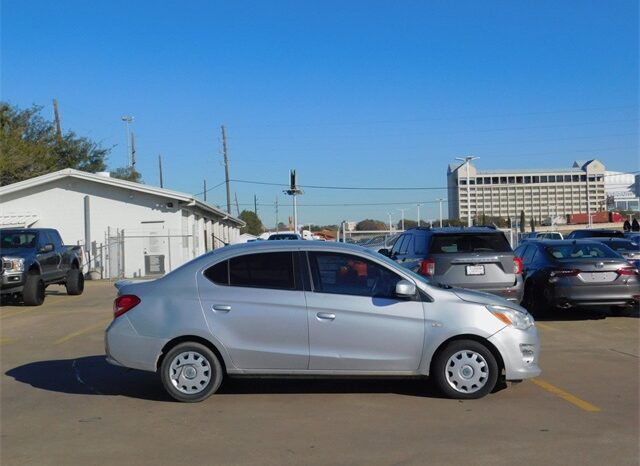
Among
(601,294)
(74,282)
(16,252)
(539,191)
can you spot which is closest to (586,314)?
(601,294)

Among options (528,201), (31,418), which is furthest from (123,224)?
(528,201)

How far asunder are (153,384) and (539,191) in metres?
94.7

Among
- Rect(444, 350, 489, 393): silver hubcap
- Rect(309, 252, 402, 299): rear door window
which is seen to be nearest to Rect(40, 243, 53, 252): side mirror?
Rect(309, 252, 402, 299): rear door window

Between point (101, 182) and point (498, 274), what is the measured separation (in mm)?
23359

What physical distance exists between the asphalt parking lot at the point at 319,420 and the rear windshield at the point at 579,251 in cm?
390

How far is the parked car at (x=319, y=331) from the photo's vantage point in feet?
22.7

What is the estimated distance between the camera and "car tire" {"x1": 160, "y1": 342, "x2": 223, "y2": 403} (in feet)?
22.8

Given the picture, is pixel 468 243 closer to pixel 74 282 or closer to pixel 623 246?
pixel 623 246

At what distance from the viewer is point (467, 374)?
6988 millimetres

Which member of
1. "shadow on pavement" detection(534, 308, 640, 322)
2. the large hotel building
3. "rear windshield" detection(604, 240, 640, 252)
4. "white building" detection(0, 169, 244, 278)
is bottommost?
"shadow on pavement" detection(534, 308, 640, 322)

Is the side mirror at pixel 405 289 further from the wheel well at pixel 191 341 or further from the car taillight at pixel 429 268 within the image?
the car taillight at pixel 429 268

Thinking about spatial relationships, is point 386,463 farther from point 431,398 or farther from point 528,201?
point 528,201

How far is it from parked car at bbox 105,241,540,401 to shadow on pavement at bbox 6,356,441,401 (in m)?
0.50

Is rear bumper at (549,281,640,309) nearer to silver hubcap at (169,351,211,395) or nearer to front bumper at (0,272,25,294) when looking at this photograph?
silver hubcap at (169,351,211,395)
